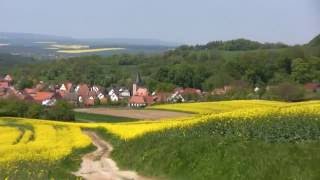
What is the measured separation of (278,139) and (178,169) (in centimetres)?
332

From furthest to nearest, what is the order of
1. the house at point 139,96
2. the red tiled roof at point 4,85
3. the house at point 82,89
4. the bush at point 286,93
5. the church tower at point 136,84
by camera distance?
the red tiled roof at point 4,85, the house at point 82,89, the church tower at point 136,84, the house at point 139,96, the bush at point 286,93

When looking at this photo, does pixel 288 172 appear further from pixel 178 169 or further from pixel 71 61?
pixel 71 61

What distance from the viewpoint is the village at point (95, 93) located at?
112 meters

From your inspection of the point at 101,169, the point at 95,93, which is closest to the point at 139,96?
the point at 95,93

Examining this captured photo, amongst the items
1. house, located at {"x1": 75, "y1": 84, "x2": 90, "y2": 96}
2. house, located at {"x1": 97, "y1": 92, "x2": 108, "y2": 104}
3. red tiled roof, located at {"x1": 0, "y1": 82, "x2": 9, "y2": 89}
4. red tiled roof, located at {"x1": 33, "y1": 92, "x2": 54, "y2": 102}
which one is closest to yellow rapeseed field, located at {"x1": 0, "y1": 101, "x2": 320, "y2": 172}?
house, located at {"x1": 97, "y1": 92, "x2": 108, "y2": 104}

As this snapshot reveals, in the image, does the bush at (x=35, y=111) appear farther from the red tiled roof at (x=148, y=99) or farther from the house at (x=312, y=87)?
the red tiled roof at (x=148, y=99)

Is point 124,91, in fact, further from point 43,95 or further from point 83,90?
point 43,95

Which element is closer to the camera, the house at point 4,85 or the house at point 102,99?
the house at point 102,99

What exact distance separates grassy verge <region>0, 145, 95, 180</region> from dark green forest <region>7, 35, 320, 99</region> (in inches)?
2919

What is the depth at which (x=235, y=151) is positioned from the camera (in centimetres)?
1828

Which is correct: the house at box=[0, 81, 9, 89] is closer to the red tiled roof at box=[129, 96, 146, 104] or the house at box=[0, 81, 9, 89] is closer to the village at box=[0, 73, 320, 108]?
the village at box=[0, 73, 320, 108]

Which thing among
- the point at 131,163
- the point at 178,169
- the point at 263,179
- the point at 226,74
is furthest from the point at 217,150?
the point at 226,74

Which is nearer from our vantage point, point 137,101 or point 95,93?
point 137,101

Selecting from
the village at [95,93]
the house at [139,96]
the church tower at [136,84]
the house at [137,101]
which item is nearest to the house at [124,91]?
the village at [95,93]
